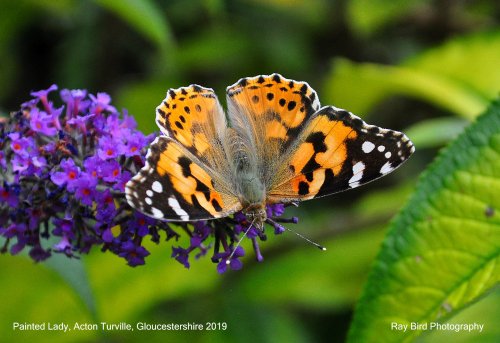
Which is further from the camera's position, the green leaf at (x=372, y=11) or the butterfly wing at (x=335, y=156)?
the green leaf at (x=372, y=11)

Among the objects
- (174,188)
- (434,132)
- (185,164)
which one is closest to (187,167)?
(185,164)

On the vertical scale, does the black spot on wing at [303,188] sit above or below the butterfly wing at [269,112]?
below

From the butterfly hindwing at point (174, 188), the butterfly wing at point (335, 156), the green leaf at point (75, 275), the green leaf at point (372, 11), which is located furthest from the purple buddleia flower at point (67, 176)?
the green leaf at point (372, 11)

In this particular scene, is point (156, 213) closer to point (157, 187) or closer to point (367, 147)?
point (157, 187)

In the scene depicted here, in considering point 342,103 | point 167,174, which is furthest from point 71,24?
point 167,174

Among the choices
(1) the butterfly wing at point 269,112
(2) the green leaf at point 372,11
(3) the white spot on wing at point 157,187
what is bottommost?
→ (3) the white spot on wing at point 157,187

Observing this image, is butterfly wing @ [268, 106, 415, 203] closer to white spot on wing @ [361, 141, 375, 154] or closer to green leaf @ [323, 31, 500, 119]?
white spot on wing @ [361, 141, 375, 154]

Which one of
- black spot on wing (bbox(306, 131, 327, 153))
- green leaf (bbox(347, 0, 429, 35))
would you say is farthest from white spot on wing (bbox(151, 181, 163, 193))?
green leaf (bbox(347, 0, 429, 35))

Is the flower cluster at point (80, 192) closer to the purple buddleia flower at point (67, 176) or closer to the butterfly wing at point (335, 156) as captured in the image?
the purple buddleia flower at point (67, 176)
